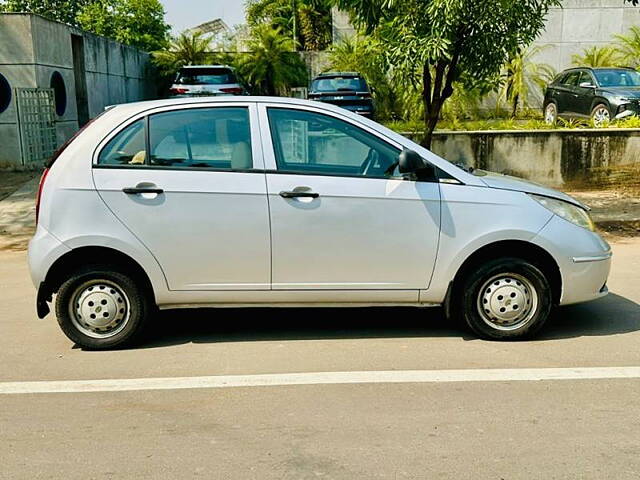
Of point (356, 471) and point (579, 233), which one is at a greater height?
point (579, 233)

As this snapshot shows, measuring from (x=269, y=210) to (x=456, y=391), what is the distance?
176cm

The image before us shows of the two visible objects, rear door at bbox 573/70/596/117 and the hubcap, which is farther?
rear door at bbox 573/70/596/117

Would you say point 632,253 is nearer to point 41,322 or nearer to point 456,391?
point 456,391

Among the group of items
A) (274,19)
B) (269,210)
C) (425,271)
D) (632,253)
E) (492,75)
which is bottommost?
(632,253)

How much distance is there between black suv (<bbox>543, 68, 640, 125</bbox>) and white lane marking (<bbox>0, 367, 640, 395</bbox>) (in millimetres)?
10914

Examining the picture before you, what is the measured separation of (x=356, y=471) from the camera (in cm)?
351

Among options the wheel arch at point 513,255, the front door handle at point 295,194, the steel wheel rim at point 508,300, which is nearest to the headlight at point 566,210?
the wheel arch at point 513,255

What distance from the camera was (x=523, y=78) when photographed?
23312 millimetres

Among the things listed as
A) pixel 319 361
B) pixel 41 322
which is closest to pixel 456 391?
pixel 319 361

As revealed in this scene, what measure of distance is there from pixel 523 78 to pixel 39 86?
1494cm

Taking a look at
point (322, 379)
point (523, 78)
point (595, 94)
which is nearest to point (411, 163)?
point (322, 379)

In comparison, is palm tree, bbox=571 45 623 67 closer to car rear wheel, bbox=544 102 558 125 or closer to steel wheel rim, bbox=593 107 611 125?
car rear wheel, bbox=544 102 558 125

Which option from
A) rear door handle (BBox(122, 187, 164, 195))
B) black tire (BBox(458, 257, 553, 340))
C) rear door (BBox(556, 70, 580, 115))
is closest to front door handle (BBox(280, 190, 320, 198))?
rear door handle (BBox(122, 187, 164, 195))

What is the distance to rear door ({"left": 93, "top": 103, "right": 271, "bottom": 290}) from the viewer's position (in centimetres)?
510
